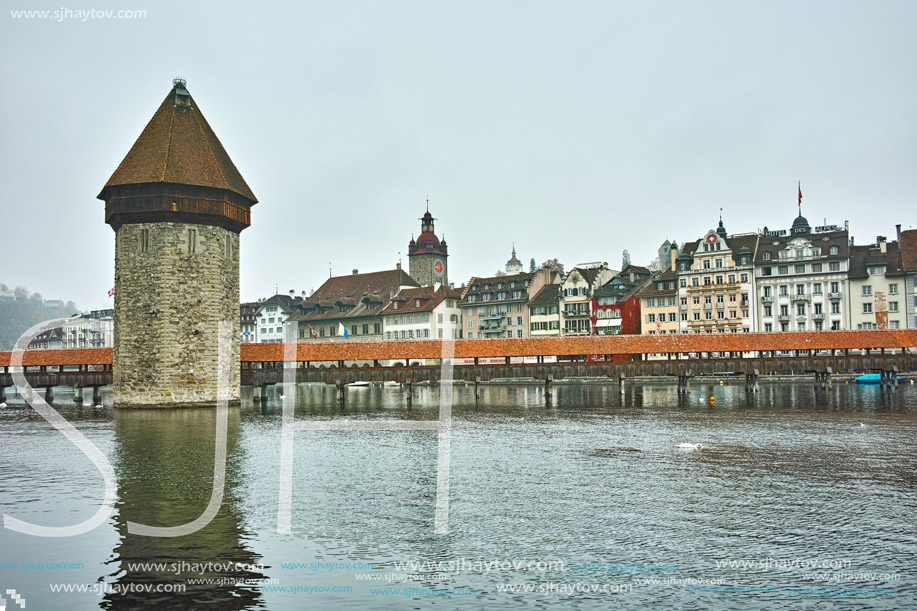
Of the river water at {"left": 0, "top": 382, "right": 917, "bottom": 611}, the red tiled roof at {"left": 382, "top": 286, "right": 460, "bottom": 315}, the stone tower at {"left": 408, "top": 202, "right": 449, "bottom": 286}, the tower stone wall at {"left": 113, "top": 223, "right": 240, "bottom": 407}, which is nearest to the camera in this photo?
the river water at {"left": 0, "top": 382, "right": 917, "bottom": 611}

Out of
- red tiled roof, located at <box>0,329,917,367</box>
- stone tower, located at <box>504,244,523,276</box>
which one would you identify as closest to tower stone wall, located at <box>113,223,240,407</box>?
red tiled roof, located at <box>0,329,917,367</box>

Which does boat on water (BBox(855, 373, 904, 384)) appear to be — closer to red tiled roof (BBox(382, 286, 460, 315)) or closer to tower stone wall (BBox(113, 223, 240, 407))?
red tiled roof (BBox(382, 286, 460, 315))

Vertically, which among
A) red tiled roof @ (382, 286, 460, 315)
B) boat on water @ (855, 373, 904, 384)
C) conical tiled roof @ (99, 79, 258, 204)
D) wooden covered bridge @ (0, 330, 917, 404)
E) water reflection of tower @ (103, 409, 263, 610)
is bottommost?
water reflection of tower @ (103, 409, 263, 610)

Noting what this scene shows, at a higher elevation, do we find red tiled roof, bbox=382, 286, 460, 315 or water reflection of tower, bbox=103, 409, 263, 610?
red tiled roof, bbox=382, 286, 460, 315

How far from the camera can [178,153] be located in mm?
35500

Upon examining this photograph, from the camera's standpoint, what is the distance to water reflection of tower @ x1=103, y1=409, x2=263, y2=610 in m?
8.90

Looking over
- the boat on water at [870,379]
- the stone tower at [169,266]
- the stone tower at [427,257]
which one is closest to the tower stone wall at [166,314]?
the stone tower at [169,266]

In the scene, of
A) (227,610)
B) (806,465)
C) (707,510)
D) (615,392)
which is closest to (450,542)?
(227,610)

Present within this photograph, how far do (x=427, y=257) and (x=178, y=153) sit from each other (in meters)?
63.2

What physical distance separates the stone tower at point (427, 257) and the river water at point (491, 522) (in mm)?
74546

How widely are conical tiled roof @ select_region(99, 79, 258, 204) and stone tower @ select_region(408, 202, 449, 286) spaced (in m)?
60.4

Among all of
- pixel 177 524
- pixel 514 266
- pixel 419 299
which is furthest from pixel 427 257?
pixel 177 524

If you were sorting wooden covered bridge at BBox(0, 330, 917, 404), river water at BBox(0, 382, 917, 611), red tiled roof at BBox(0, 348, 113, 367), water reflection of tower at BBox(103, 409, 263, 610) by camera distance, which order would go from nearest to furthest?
water reflection of tower at BBox(103, 409, 263, 610) < river water at BBox(0, 382, 917, 611) < wooden covered bridge at BBox(0, 330, 917, 404) < red tiled roof at BBox(0, 348, 113, 367)

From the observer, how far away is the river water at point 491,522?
903 cm
